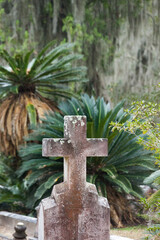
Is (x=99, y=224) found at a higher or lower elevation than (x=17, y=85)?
lower

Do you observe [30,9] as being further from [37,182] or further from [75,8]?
[37,182]

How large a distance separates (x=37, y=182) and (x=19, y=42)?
7.19 m

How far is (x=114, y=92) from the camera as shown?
503 inches

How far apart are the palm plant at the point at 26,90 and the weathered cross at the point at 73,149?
16.0 ft

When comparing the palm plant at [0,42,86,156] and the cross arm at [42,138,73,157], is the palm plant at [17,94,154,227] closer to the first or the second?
the palm plant at [0,42,86,156]

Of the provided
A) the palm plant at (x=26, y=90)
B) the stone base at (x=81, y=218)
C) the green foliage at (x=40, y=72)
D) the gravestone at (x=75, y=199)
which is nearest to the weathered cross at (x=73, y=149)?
the gravestone at (x=75, y=199)

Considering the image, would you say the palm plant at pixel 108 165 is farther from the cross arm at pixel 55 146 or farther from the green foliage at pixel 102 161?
the cross arm at pixel 55 146

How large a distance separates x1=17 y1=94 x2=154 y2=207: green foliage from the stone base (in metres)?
3.35

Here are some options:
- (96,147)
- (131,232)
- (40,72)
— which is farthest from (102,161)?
(96,147)

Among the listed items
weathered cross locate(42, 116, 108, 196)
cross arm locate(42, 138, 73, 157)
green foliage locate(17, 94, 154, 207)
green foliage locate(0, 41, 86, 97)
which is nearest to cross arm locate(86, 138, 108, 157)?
weathered cross locate(42, 116, 108, 196)

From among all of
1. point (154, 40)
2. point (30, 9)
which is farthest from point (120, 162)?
point (30, 9)

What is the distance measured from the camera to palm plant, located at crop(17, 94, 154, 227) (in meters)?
7.65

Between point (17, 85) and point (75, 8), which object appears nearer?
point (17, 85)

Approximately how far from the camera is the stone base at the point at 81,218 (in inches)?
156
